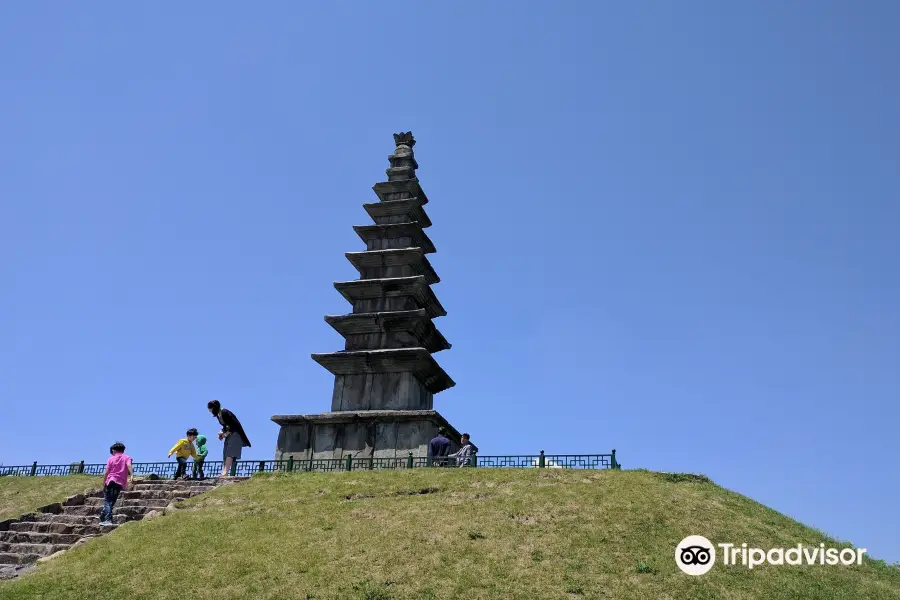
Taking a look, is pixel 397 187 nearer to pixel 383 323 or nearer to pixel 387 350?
pixel 383 323

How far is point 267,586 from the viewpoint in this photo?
14.1 meters

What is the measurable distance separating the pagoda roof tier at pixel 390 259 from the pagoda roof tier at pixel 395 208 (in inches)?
108

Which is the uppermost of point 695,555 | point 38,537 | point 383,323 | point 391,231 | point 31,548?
point 391,231

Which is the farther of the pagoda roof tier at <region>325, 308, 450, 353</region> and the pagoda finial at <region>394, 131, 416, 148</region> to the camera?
the pagoda finial at <region>394, 131, 416, 148</region>

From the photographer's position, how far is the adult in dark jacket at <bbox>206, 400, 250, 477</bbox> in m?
25.3

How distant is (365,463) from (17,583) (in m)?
14.2

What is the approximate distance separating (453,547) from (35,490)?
1980cm

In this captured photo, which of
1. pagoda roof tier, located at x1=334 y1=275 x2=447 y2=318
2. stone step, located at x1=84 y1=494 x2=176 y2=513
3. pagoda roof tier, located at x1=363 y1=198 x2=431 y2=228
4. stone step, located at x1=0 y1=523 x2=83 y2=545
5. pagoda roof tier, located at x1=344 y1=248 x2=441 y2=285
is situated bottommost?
stone step, located at x1=0 y1=523 x2=83 y2=545

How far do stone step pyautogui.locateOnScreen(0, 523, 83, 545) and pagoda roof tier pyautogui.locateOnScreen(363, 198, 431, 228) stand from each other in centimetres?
2280

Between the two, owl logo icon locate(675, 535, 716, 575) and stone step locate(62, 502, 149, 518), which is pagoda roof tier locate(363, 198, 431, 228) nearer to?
stone step locate(62, 502, 149, 518)

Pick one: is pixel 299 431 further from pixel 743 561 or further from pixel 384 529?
pixel 743 561

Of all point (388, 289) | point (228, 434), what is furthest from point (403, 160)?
point (228, 434)

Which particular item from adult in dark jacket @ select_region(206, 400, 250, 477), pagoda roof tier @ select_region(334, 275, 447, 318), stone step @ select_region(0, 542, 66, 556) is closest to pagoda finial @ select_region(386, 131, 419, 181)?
pagoda roof tier @ select_region(334, 275, 447, 318)

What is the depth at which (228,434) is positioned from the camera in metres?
25.4
